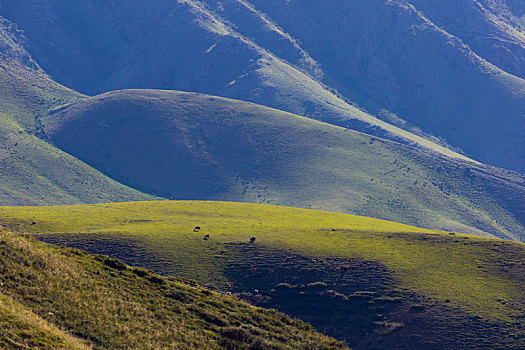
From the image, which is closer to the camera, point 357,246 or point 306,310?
point 306,310

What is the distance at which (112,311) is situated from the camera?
40188mm

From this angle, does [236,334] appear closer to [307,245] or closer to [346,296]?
[346,296]

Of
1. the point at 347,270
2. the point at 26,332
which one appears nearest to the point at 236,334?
the point at 26,332

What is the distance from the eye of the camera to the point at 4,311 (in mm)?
31656

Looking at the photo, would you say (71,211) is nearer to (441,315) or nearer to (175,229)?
(175,229)

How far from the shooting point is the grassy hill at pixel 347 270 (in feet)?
250

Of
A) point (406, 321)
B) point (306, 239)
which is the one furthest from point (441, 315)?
point (306, 239)

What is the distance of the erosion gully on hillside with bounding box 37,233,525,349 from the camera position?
74000 millimetres

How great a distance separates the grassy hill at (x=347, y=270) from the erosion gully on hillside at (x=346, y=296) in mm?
149

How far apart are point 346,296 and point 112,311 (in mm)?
48343

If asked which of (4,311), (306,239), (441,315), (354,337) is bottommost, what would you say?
(4,311)

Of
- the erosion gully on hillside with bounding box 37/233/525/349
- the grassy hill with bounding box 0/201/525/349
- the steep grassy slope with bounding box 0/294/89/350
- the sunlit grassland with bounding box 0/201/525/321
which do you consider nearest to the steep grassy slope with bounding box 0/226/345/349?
the steep grassy slope with bounding box 0/294/89/350

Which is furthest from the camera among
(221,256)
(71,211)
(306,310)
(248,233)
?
(71,211)

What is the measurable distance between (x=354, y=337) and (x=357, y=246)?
3155 centimetres
